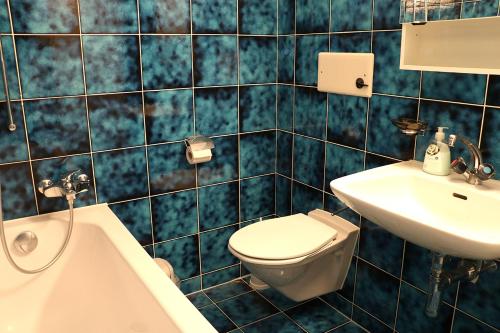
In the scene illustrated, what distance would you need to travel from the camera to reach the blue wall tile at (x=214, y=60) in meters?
2.06

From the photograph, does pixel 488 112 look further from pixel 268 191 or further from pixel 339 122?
pixel 268 191

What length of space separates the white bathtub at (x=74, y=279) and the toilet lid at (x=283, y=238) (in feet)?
1.48

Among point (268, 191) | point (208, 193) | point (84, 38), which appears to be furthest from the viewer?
point (268, 191)

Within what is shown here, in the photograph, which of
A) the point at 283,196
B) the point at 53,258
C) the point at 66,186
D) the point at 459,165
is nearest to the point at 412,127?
the point at 459,165

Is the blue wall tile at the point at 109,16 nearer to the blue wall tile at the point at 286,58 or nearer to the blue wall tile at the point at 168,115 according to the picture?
the blue wall tile at the point at 168,115

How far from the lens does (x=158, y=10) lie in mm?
1911

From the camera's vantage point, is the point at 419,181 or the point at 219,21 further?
the point at 219,21

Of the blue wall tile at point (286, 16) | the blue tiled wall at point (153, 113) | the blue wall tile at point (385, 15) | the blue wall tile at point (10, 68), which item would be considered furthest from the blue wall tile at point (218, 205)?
the blue wall tile at point (385, 15)

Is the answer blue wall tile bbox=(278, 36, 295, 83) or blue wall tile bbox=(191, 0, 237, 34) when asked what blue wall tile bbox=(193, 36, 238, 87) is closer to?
blue wall tile bbox=(191, 0, 237, 34)

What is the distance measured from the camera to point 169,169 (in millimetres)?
2109

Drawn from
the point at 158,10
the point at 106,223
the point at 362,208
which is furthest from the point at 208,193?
the point at 362,208

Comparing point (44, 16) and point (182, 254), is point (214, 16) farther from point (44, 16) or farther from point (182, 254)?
point (182, 254)

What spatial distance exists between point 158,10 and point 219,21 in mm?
299

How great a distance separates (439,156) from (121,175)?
1309 millimetres
